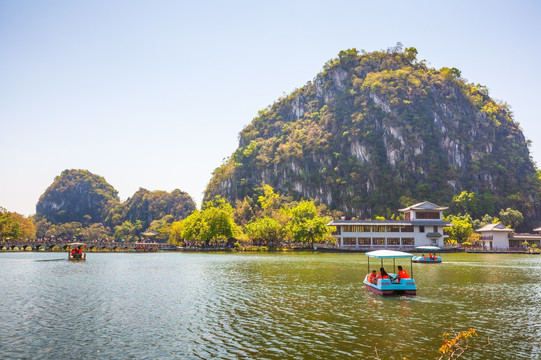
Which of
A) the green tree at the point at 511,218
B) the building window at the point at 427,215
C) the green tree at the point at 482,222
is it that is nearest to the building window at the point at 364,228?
the building window at the point at 427,215

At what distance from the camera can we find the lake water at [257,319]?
18.2 m

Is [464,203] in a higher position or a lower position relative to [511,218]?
higher

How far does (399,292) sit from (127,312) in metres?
21.6

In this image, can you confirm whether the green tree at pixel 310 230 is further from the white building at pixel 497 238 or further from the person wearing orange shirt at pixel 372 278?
the person wearing orange shirt at pixel 372 278

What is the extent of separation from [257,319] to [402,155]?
518ft

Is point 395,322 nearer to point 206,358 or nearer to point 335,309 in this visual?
point 335,309

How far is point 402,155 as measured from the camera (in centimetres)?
17025

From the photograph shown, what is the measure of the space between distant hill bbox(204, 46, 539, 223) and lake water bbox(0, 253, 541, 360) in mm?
124741

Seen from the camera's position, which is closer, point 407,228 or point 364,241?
point 364,241

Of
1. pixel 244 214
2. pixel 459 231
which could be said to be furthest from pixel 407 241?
pixel 244 214

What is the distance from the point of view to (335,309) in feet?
89.5

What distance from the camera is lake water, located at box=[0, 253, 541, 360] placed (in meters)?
18.2

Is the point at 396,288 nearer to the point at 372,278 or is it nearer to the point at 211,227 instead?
the point at 372,278

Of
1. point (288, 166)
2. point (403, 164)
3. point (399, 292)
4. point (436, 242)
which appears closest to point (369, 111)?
point (403, 164)
